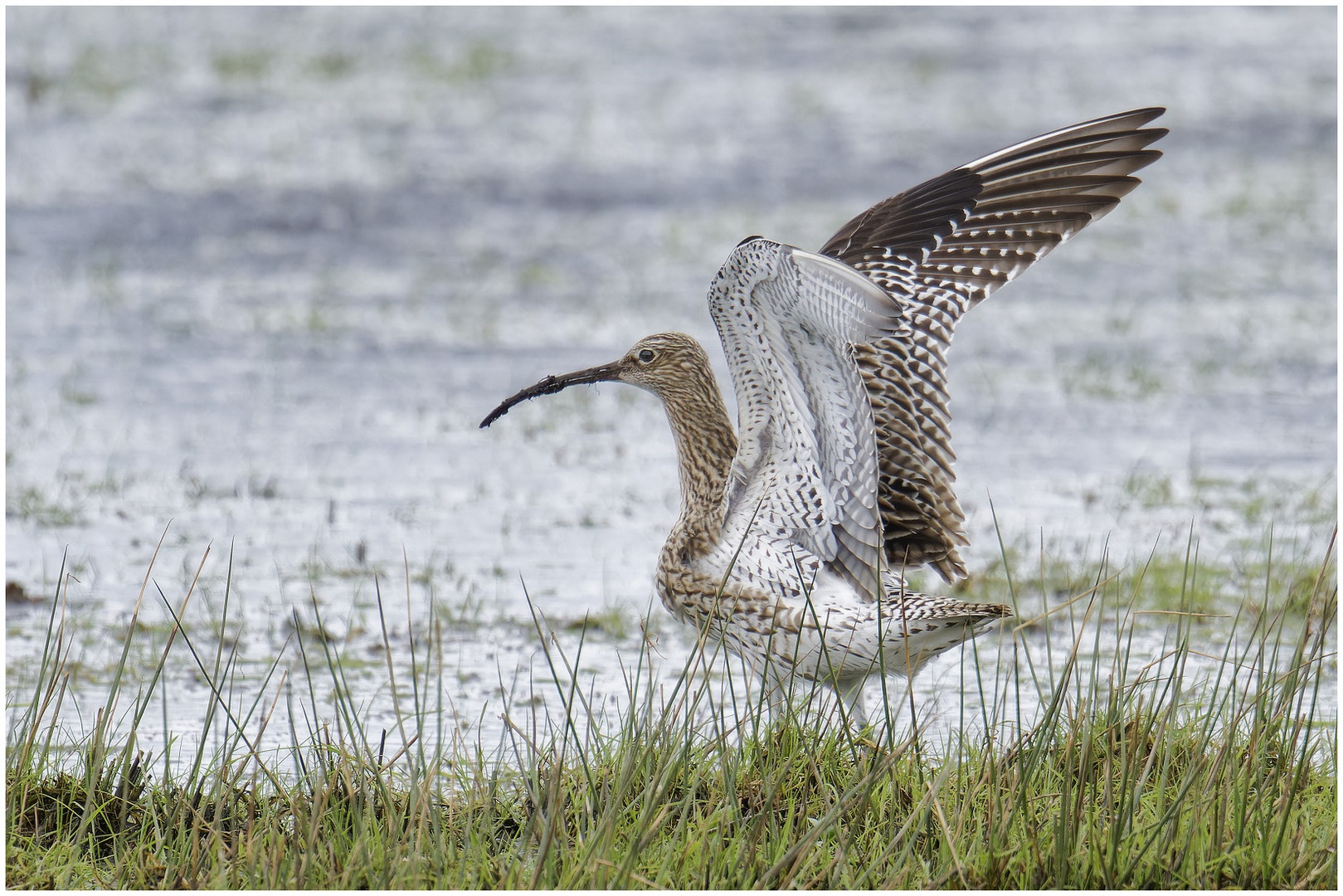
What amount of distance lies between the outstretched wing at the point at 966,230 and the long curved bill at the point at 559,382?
0.76m

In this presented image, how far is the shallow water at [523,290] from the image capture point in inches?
286

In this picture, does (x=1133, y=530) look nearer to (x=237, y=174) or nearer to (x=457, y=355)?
(x=457, y=355)

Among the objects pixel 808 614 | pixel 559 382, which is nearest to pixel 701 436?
pixel 559 382

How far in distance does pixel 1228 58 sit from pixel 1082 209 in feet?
57.6

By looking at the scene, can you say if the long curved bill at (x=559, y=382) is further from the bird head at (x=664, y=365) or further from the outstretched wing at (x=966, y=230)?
the outstretched wing at (x=966, y=230)

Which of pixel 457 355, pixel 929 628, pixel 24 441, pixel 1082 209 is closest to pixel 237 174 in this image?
pixel 457 355

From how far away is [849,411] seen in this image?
5.00 meters

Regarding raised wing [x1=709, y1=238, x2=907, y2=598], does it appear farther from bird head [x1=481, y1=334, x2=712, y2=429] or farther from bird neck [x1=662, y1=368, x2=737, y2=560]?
bird head [x1=481, y1=334, x2=712, y2=429]

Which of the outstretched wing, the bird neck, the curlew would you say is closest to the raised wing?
the curlew

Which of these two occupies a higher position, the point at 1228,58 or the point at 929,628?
the point at 1228,58

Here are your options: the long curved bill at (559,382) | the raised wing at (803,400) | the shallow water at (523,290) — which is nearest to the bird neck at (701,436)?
the long curved bill at (559,382)

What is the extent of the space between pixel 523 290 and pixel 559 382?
7638 mm

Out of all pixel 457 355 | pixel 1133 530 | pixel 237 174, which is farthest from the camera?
pixel 237 174

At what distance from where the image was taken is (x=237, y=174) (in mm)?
16078
